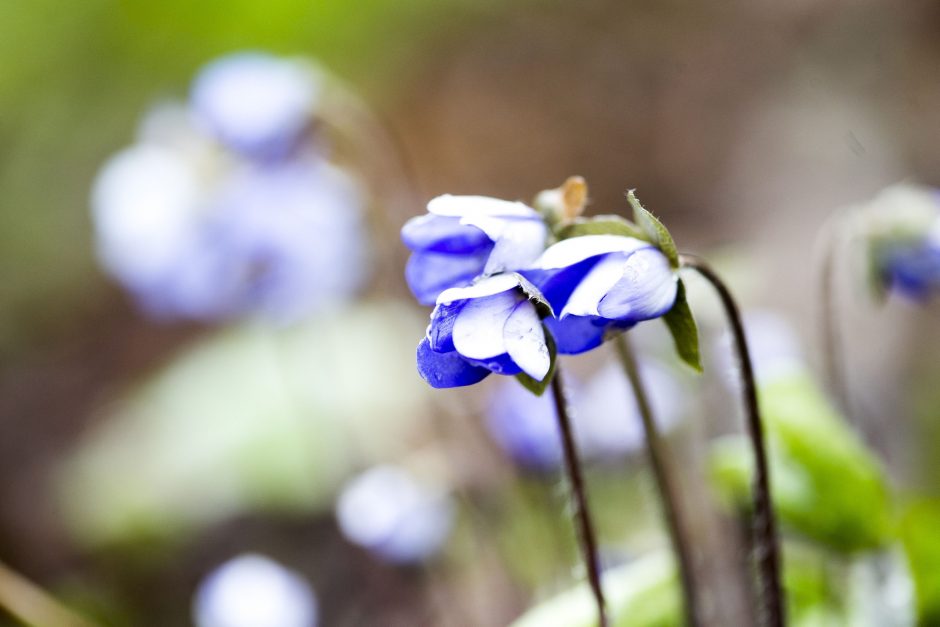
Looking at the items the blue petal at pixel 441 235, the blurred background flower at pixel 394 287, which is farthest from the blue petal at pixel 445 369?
the blurred background flower at pixel 394 287

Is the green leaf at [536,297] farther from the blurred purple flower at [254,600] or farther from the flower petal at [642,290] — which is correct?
the blurred purple flower at [254,600]

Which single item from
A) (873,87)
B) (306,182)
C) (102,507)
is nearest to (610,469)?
(306,182)

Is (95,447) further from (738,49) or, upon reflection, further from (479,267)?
(738,49)

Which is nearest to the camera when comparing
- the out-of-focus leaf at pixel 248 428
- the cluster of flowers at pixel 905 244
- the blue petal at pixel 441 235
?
the blue petal at pixel 441 235

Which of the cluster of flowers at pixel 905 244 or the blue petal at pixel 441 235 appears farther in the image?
the cluster of flowers at pixel 905 244

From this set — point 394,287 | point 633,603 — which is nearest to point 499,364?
point 633,603

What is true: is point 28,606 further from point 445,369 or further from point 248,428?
point 248,428
